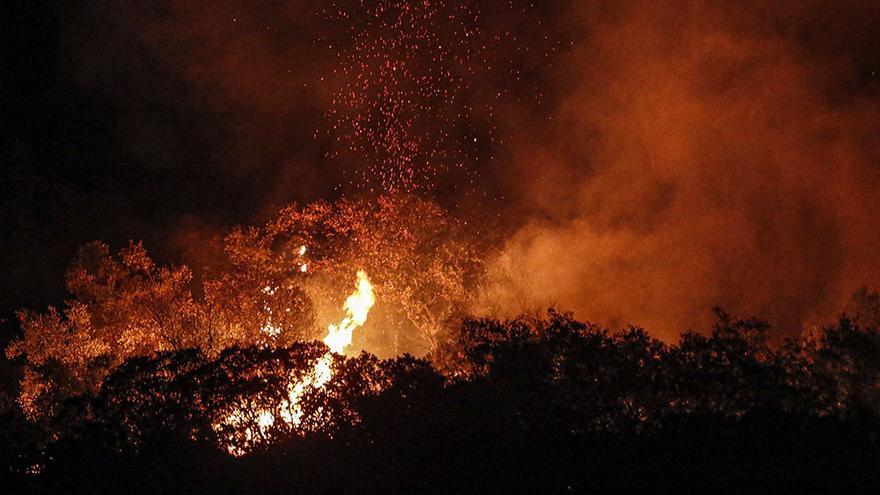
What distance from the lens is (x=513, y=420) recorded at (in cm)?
711

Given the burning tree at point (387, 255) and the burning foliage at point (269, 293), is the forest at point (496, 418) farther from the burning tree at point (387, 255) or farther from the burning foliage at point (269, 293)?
the burning tree at point (387, 255)

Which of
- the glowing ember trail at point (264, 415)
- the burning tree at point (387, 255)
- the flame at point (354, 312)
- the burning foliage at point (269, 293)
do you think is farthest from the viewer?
the burning tree at point (387, 255)

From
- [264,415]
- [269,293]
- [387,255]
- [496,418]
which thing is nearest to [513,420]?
[496,418]

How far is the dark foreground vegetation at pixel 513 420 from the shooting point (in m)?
6.68

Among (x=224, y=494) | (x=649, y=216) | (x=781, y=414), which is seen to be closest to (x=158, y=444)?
(x=224, y=494)

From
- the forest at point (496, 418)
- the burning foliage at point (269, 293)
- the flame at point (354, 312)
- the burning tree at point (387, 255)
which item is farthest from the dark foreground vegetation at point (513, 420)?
the flame at point (354, 312)

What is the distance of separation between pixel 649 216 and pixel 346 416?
32.8 ft

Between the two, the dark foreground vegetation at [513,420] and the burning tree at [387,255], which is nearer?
the dark foreground vegetation at [513,420]

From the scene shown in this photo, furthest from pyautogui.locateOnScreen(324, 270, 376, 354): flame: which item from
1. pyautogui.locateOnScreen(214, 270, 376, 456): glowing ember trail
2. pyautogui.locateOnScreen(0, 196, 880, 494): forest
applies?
pyautogui.locateOnScreen(214, 270, 376, 456): glowing ember trail

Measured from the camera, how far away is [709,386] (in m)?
7.07

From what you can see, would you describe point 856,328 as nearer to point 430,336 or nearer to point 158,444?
point 158,444

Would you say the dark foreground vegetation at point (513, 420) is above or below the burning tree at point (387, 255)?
below

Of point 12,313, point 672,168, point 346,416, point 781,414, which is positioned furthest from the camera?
point 12,313

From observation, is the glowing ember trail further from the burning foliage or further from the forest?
the burning foliage
